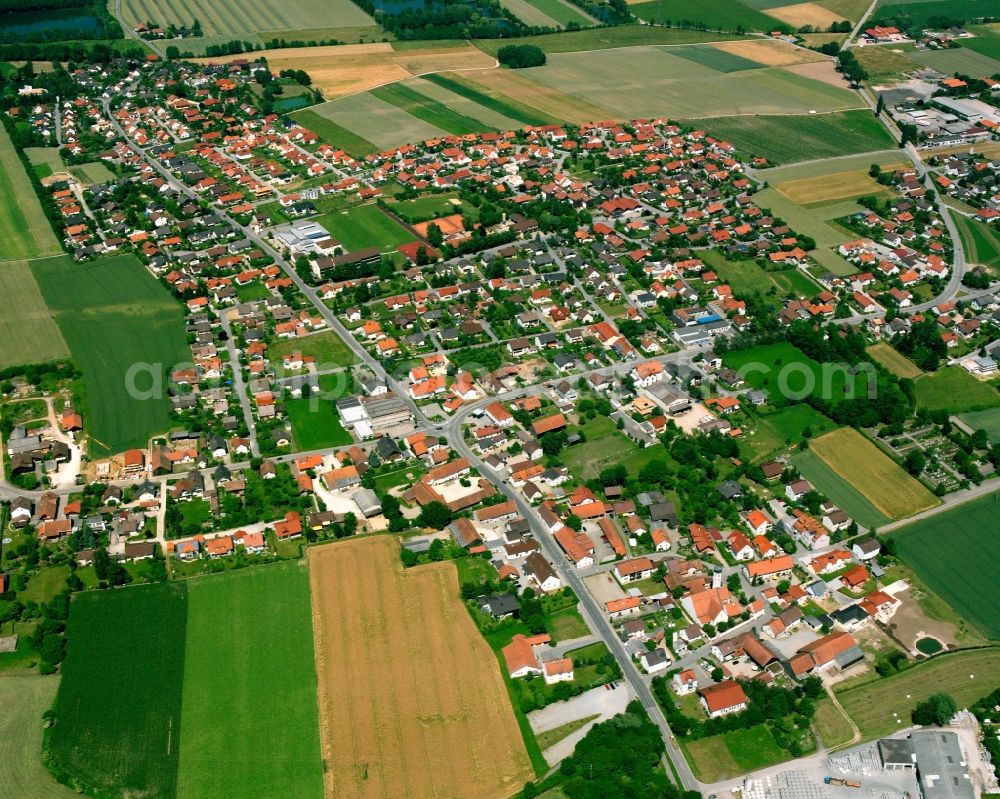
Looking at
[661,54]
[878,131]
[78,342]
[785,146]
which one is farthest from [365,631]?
[661,54]

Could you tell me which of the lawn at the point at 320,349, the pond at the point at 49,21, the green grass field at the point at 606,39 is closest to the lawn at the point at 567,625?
the lawn at the point at 320,349

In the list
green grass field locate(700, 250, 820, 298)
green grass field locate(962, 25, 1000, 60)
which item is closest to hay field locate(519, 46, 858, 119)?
Result: green grass field locate(962, 25, 1000, 60)

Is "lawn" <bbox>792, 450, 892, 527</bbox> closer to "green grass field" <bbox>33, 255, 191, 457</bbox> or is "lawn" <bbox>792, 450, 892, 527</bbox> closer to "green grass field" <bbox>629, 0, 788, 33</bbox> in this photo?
"green grass field" <bbox>33, 255, 191, 457</bbox>

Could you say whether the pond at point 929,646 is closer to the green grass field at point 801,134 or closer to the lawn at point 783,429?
the lawn at point 783,429

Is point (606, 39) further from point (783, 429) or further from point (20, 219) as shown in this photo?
point (783, 429)

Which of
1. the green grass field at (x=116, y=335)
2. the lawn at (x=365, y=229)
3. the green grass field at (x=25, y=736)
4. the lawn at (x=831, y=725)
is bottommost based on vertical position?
the green grass field at (x=116, y=335)

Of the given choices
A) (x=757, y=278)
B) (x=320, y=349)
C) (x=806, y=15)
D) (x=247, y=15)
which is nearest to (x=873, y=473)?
(x=757, y=278)

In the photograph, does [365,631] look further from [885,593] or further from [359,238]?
[359,238]
